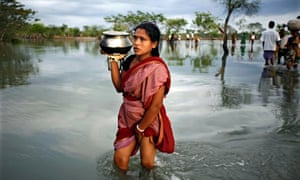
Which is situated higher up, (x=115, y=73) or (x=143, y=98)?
(x=115, y=73)

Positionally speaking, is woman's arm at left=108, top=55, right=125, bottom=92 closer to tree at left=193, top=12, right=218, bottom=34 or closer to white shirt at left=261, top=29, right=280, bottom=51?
white shirt at left=261, top=29, right=280, bottom=51

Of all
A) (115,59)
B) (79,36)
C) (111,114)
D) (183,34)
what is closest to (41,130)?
(111,114)

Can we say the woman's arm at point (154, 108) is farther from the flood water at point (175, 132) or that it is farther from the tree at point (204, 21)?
the tree at point (204, 21)

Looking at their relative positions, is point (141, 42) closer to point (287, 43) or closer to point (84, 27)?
point (287, 43)

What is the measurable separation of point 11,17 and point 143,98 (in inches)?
1385

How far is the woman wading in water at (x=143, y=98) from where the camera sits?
7.68 ft

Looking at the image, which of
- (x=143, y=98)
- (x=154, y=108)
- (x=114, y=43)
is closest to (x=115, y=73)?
(x=114, y=43)

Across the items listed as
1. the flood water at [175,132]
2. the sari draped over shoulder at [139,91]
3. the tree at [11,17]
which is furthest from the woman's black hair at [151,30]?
the tree at [11,17]

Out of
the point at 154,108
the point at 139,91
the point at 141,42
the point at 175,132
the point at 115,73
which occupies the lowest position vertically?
the point at 175,132

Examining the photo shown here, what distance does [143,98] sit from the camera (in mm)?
2391

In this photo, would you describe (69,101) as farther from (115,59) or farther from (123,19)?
(123,19)

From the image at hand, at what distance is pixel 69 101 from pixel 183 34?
72043 mm

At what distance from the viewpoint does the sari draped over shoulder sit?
91.6 inches

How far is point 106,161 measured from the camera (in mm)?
3090
